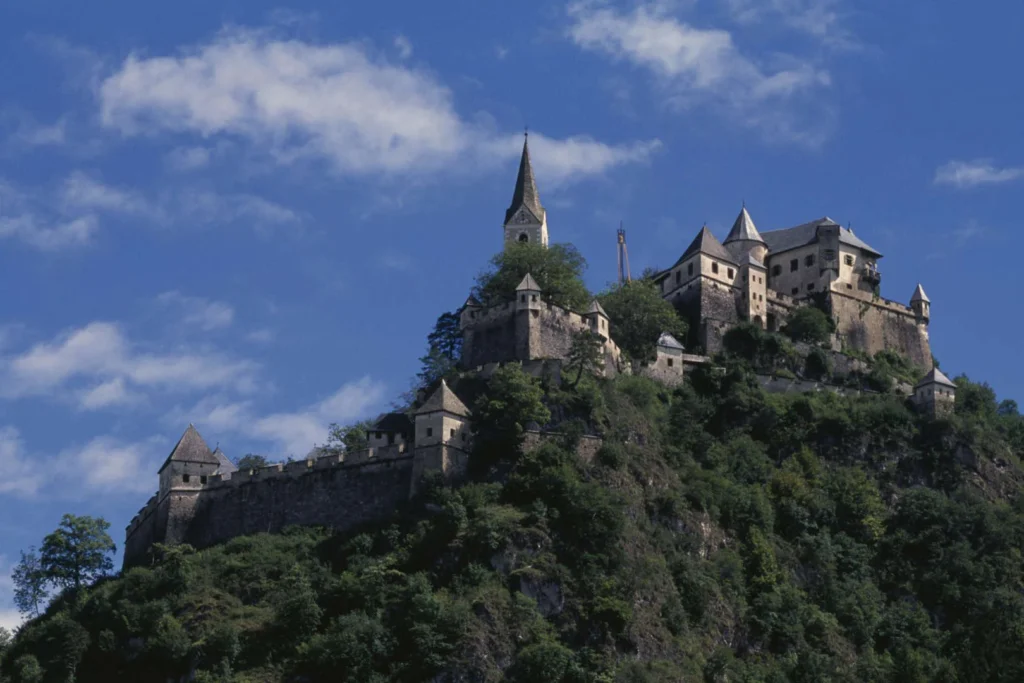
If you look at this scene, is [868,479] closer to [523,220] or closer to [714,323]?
[714,323]

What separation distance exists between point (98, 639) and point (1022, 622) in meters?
37.0

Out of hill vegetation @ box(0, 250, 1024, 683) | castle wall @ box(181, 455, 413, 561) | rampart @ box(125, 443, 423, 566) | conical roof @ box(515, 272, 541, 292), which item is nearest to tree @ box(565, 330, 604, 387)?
hill vegetation @ box(0, 250, 1024, 683)

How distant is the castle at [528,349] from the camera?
73750 mm

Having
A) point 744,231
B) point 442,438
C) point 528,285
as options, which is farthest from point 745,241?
point 442,438

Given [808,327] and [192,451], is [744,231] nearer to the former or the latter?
[808,327]

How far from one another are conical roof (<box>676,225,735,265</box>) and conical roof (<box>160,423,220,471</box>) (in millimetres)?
28326

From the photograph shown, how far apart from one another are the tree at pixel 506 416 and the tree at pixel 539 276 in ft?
28.9

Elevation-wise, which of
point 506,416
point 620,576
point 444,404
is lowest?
point 620,576

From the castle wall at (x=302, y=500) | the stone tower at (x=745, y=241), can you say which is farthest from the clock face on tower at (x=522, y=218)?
the castle wall at (x=302, y=500)

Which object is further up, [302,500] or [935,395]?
[935,395]

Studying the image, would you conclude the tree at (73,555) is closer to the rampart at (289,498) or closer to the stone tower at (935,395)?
the rampart at (289,498)

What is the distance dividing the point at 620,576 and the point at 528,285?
55.4ft

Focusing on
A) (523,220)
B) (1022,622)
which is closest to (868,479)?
(1022,622)

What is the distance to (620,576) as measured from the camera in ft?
221
